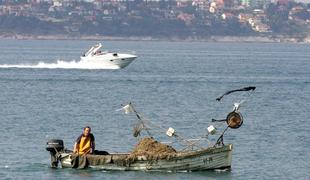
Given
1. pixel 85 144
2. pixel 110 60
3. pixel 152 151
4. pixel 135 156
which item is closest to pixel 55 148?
pixel 85 144

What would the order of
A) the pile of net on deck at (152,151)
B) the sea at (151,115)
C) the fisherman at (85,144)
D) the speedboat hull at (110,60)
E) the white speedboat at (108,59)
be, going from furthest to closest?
the speedboat hull at (110,60), the white speedboat at (108,59), the sea at (151,115), the fisherman at (85,144), the pile of net on deck at (152,151)

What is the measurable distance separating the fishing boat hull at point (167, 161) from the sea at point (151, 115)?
287 mm

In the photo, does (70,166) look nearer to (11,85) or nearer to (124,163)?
(124,163)

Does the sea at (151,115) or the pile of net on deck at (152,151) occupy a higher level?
the pile of net on deck at (152,151)

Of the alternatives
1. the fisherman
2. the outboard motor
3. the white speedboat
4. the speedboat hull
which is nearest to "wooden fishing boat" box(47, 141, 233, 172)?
the fisherman

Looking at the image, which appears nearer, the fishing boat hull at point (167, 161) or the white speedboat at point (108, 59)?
the fishing boat hull at point (167, 161)

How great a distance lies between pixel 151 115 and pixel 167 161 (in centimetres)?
2594

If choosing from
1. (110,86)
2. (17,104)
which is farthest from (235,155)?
(110,86)

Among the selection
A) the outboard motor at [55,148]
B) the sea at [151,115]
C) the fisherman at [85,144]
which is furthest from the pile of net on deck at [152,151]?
the outboard motor at [55,148]

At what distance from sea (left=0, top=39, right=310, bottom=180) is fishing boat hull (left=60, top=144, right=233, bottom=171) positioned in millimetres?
287

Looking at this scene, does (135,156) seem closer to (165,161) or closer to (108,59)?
(165,161)

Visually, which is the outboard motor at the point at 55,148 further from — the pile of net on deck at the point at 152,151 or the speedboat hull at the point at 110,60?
the speedboat hull at the point at 110,60

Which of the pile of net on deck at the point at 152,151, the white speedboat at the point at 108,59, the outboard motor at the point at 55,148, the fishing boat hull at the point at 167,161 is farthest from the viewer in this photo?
the white speedboat at the point at 108,59

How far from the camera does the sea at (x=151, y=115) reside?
51.1m
